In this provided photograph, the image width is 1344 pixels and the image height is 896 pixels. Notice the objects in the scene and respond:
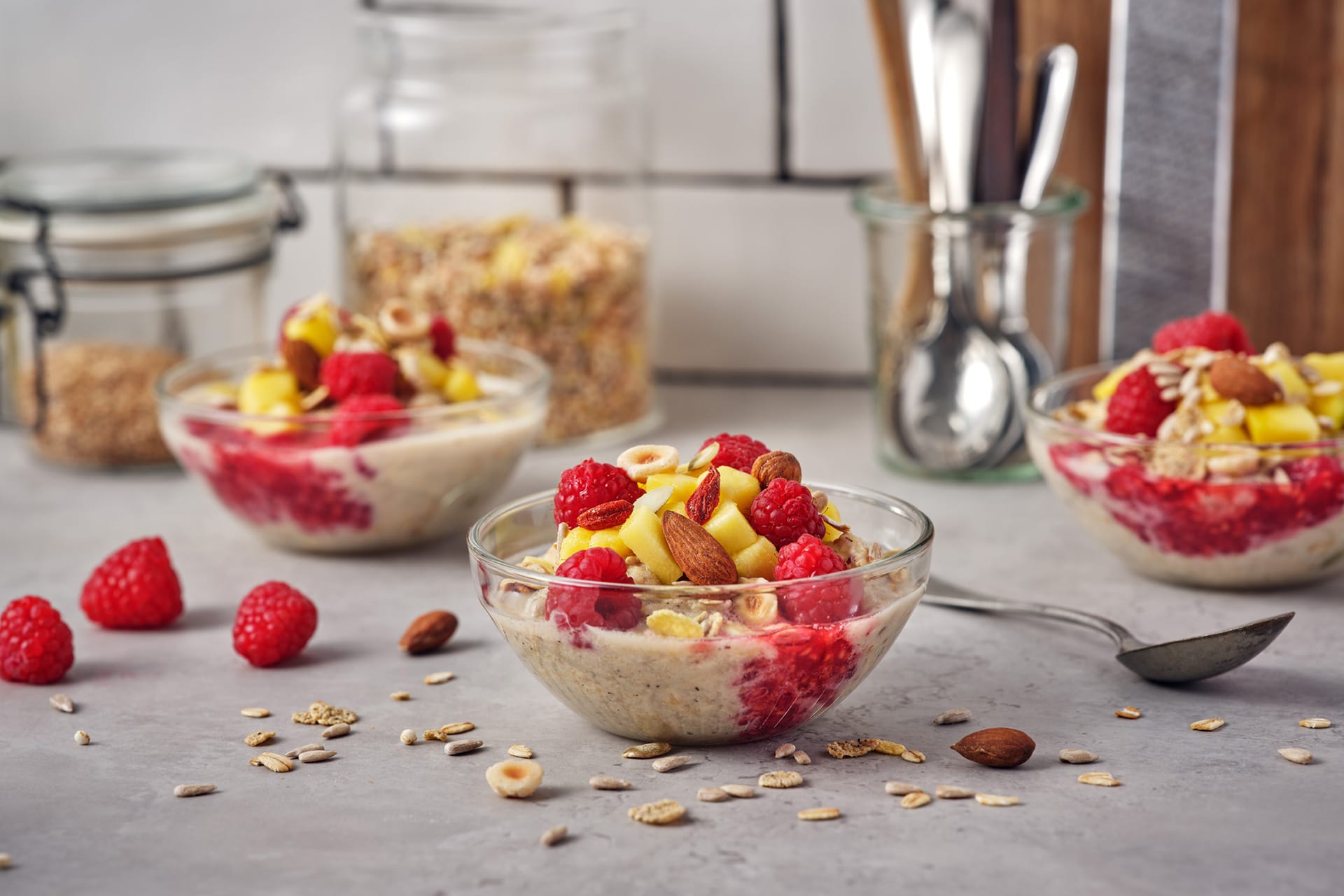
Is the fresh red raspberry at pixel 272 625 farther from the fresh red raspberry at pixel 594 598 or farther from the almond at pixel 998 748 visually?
→ the almond at pixel 998 748

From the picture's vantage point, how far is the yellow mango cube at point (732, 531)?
0.89m

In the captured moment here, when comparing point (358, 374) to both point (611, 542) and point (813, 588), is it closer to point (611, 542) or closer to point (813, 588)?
point (611, 542)

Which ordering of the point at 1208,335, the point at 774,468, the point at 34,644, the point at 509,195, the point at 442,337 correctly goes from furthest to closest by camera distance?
the point at 509,195 < the point at 442,337 < the point at 1208,335 < the point at 34,644 < the point at 774,468

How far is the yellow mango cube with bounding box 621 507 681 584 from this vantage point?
0.87m

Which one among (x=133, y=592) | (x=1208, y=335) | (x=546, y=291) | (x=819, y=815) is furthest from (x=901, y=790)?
(x=546, y=291)

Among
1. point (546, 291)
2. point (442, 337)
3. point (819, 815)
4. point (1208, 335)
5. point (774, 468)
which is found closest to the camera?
point (819, 815)

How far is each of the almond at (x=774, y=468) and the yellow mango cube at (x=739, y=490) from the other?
10mm

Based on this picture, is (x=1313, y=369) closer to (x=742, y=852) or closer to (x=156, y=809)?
(x=742, y=852)

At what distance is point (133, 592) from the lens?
1135 mm

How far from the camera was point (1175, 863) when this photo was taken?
30.2 inches

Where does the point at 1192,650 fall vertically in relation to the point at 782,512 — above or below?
below

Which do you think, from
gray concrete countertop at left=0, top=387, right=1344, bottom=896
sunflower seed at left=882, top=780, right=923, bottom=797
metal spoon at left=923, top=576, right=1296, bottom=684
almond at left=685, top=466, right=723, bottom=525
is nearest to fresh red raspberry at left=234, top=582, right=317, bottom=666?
gray concrete countertop at left=0, top=387, right=1344, bottom=896

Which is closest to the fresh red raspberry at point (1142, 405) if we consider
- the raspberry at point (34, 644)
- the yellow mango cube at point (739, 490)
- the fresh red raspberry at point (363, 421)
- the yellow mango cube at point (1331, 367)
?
the yellow mango cube at point (1331, 367)

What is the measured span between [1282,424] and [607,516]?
520mm
